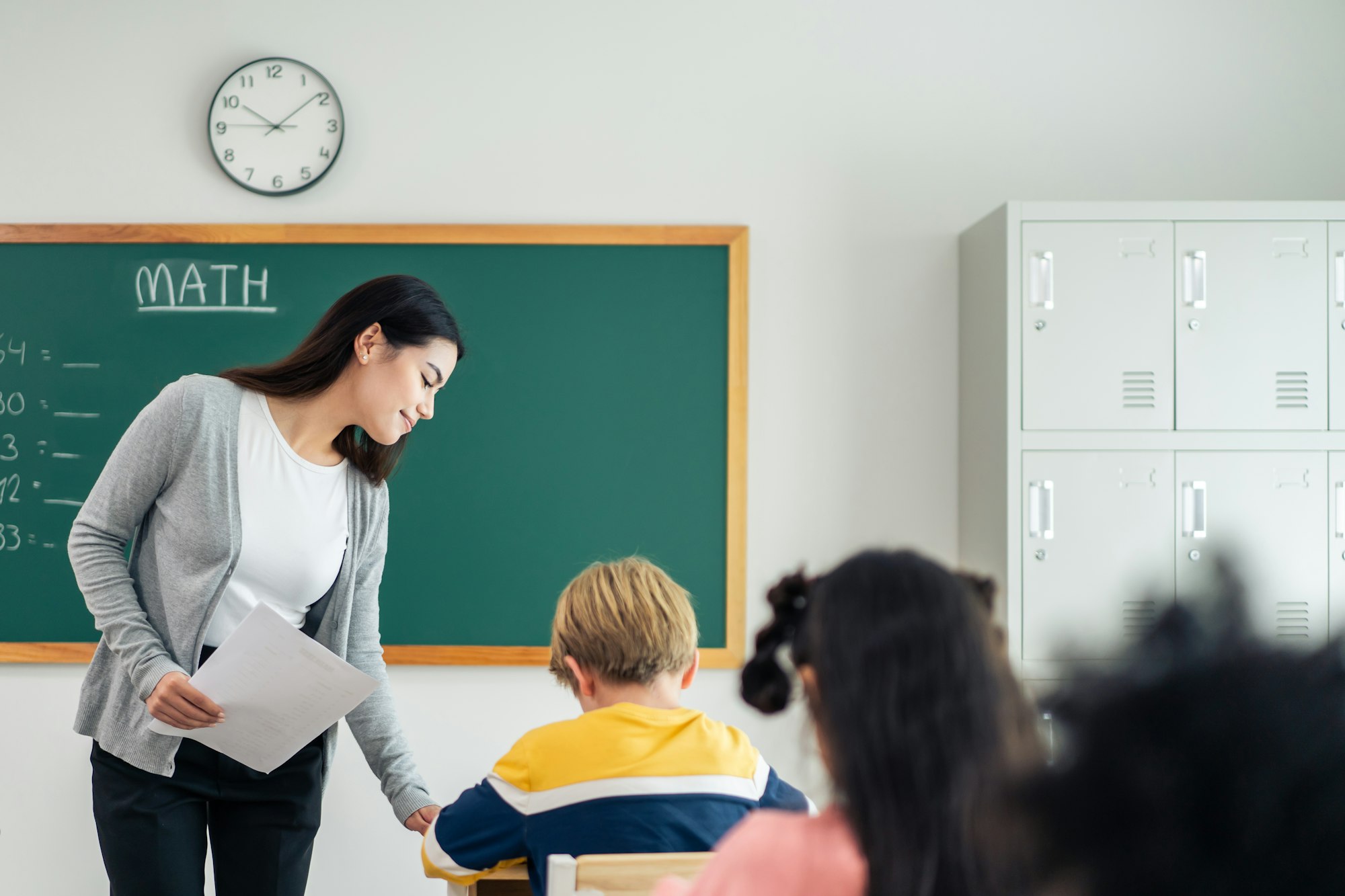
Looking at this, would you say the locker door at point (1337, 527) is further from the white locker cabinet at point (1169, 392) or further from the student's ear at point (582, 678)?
the student's ear at point (582, 678)

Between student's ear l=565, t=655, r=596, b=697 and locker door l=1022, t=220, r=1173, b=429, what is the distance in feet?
4.41

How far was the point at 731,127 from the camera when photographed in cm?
252

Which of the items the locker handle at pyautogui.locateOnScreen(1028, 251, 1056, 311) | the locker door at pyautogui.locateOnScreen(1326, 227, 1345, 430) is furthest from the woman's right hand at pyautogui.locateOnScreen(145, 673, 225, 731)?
the locker door at pyautogui.locateOnScreen(1326, 227, 1345, 430)

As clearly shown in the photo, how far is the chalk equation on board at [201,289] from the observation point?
98.0 inches

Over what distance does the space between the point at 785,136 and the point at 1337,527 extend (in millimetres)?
1650

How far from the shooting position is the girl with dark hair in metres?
0.54

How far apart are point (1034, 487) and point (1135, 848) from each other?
6.73 feet

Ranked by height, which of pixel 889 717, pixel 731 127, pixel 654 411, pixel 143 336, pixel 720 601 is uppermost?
pixel 731 127

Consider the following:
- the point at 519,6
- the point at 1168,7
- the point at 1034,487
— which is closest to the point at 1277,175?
the point at 1168,7

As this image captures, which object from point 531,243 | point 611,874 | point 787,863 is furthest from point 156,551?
→ point 531,243

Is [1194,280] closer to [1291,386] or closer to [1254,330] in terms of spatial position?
[1254,330]

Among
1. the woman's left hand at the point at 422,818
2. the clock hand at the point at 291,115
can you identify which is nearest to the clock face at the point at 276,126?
the clock hand at the point at 291,115

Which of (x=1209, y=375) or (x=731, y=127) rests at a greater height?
(x=731, y=127)

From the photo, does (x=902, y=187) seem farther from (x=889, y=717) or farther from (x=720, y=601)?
(x=889, y=717)
